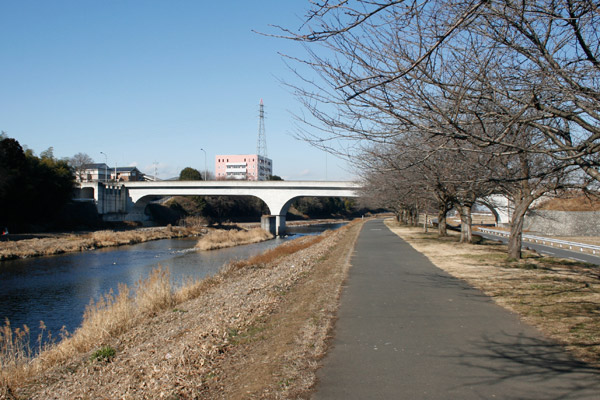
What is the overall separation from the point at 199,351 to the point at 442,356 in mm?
3439

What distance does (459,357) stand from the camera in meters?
6.15

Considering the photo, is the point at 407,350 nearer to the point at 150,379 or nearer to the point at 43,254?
the point at 150,379

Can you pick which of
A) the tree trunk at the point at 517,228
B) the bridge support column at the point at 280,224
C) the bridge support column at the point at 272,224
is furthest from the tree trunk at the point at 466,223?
the bridge support column at the point at 280,224

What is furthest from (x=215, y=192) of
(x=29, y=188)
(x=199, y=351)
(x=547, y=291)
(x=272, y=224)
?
(x=199, y=351)

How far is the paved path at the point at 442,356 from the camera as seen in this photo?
5.01 meters

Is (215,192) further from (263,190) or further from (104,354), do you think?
(104,354)

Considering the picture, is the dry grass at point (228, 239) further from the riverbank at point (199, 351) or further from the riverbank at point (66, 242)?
the riverbank at point (199, 351)

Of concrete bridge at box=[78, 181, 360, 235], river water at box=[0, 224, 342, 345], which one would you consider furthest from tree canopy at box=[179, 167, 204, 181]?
river water at box=[0, 224, 342, 345]

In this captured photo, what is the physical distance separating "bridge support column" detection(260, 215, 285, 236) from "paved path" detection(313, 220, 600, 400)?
5543 cm

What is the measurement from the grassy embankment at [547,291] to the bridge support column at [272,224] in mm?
46638

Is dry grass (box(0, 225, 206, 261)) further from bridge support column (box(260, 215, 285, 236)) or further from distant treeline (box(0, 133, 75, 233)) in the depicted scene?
bridge support column (box(260, 215, 285, 236))

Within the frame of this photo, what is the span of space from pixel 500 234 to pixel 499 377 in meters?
45.1

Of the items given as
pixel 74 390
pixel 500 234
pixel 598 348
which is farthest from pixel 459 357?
pixel 500 234

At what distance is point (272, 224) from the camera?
219 ft
